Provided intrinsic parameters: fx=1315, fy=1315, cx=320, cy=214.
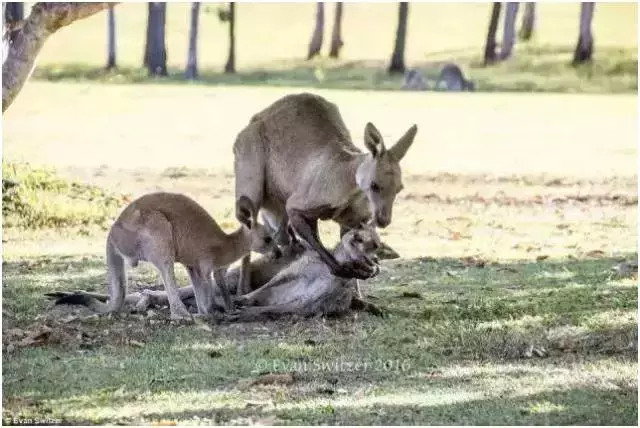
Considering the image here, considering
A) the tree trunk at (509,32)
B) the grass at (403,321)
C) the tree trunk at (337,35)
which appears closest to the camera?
the grass at (403,321)

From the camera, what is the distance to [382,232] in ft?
35.2

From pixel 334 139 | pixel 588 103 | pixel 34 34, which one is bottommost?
pixel 588 103

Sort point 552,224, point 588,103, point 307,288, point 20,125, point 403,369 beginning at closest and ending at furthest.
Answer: point 403,369 < point 307,288 < point 552,224 < point 20,125 < point 588,103

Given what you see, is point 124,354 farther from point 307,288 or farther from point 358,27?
point 358,27

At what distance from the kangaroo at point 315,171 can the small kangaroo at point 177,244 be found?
29 centimetres

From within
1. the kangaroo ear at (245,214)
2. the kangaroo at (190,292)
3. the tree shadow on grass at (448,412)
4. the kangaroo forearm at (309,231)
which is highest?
the kangaroo ear at (245,214)

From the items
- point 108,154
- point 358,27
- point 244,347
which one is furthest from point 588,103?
point 244,347

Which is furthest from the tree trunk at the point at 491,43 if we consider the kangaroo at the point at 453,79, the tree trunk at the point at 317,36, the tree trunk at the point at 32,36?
the tree trunk at the point at 32,36

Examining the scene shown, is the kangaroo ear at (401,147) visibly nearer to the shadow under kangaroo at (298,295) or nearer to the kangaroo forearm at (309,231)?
the shadow under kangaroo at (298,295)

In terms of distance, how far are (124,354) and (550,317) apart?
2.37 meters

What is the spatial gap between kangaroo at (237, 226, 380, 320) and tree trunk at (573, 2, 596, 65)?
558 inches

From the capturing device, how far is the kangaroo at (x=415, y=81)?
68.2ft

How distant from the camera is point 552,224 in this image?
11.3 meters

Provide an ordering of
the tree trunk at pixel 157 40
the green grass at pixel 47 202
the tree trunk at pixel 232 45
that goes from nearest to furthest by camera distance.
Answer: the green grass at pixel 47 202
the tree trunk at pixel 157 40
the tree trunk at pixel 232 45
